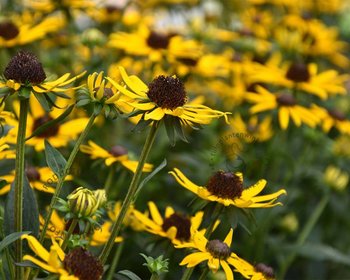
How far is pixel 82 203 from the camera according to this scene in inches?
31.6

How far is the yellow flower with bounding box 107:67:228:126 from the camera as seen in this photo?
34.0 inches

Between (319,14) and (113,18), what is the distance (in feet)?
3.36

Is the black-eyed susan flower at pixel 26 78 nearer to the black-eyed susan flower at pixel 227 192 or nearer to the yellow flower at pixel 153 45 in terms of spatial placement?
the black-eyed susan flower at pixel 227 192

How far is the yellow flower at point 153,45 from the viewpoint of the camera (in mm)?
1607

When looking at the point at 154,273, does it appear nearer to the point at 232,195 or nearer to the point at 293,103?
the point at 232,195

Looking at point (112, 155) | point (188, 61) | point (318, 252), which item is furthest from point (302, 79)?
point (112, 155)

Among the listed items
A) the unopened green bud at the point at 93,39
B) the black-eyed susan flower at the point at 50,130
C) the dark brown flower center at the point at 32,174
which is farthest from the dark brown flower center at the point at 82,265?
the unopened green bud at the point at 93,39

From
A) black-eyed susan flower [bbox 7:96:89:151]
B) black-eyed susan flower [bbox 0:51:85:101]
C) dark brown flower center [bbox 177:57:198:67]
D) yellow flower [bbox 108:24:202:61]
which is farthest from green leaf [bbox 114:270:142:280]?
dark brown flower center [bbox 177:57:198:67]

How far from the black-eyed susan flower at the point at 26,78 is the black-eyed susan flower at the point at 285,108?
703 millimetres

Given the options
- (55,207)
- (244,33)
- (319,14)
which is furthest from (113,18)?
(55,207)

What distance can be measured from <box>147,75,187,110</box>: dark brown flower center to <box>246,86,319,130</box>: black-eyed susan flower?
0.60 meters

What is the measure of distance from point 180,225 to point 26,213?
0.24m

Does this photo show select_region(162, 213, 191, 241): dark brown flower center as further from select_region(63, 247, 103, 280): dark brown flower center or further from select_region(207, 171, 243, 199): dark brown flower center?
select_region(63, 247, 103, 280): dark brown flower center

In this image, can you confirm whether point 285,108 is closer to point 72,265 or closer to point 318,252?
point 318,252
